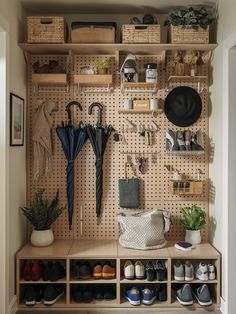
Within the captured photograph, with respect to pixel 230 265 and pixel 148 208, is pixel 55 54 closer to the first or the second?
pixel 148 208

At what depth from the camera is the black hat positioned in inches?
126

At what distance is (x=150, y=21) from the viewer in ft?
10.00

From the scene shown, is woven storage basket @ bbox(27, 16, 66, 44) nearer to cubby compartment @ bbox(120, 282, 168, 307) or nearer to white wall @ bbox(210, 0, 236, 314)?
white wall @ bbox(210, 0, 236, 314)

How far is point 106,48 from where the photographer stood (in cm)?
309

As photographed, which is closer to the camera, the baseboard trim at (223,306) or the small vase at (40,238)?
the baseboard trim at (223,306)

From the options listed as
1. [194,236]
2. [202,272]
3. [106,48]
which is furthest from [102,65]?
[202,272]

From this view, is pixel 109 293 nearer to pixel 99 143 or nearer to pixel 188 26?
pixel 99 143

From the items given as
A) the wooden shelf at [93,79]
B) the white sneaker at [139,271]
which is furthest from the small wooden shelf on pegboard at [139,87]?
the white sneaker at [139,271]

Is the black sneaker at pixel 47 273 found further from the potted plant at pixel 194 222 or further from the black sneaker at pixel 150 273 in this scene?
the potted plant at pixel 194 222

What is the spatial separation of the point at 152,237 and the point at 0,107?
159 cm

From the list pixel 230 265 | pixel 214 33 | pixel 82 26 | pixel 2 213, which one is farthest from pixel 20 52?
pixel 230 265

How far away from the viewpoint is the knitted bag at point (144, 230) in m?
2.97

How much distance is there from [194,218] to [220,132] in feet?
2.53

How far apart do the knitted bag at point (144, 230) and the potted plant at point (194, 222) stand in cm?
20
